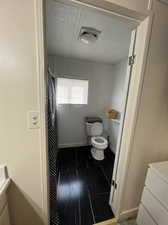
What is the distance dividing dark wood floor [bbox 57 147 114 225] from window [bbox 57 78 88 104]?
1312 millimetres

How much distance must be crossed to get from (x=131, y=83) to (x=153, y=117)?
1.41 ft

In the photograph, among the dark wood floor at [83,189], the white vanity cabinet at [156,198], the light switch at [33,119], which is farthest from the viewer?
the dark wood floor at [83,189]

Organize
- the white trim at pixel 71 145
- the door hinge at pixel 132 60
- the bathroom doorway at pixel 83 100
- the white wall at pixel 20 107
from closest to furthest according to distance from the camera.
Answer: the white wall at pixel 20 107
the door hinge at pixel 132 60
the bathroom doorway at pixel 83 100
the white trim at pixel 71 145

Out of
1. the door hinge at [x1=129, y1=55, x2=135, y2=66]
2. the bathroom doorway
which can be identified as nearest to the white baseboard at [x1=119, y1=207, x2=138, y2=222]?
the bathroom doorway

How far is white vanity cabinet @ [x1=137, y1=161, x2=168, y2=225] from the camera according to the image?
0.89 metres

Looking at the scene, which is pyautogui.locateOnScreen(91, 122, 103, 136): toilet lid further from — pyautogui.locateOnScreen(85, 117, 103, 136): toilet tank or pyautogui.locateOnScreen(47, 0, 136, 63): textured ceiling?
pyautogui.locateOnScreen(47, 0, 136, 63): textured ceiling

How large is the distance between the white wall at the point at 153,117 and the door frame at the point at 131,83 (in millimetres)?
63

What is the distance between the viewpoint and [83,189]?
161cm

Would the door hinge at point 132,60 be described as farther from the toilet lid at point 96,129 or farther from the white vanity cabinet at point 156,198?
the toilet lid at point 96,129

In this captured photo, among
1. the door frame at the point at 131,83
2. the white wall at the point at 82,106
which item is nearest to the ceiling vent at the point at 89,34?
the door frame at the point at 131,83

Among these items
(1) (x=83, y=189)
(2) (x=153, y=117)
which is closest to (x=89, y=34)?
(2) (x=153, y=117)

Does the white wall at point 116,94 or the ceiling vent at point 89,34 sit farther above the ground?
the ceiling vent at point 89,34

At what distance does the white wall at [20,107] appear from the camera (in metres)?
0.65

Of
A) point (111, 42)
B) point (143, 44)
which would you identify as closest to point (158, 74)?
point (143, 44)
